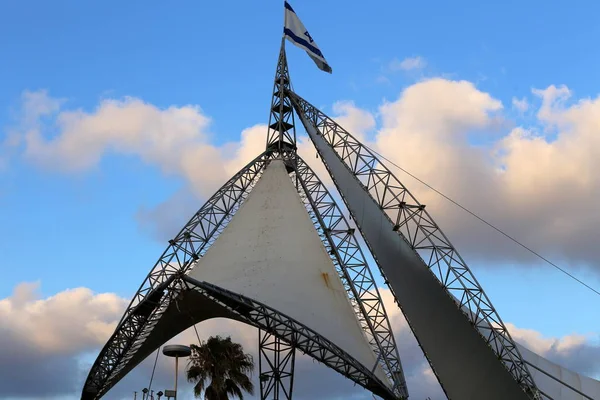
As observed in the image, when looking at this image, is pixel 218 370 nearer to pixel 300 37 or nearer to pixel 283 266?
pixel 283 266

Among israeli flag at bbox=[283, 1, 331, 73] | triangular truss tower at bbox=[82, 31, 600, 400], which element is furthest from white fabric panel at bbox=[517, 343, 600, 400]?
israeli flag at bbox=[283, 1, 331, 73]

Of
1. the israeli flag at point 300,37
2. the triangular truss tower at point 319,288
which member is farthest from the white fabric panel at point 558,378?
the israeli flag at point 300,37

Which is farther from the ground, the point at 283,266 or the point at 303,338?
the point at 283,266

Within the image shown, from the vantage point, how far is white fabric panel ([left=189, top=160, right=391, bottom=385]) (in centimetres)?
3584

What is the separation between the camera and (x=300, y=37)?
1820 inches

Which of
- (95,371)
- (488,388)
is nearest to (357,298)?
(488,388)

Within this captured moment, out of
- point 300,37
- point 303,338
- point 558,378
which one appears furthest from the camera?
point 300,37

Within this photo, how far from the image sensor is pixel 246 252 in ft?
128

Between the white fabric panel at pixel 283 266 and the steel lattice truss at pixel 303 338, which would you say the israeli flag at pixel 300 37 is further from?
the steel lattice truss at pixel 303 338

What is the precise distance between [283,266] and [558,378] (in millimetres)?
15672

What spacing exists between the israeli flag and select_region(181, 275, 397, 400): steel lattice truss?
59.9ft

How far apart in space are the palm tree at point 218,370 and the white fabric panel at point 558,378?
14790mm

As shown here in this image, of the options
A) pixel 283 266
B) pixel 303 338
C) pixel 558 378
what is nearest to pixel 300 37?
pixel 283 266

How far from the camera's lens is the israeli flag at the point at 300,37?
149ft
